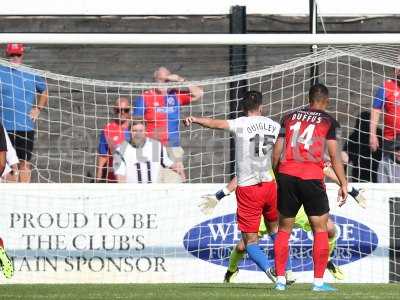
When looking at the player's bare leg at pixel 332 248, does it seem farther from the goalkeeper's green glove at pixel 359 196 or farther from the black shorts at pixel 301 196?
the black shorts at pixel 301 196

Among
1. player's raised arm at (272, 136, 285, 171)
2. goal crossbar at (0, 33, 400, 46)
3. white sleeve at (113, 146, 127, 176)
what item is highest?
goal crossbar at (0, 33, 400, 46)

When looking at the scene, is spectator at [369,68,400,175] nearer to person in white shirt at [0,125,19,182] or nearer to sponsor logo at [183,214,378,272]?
sponsor logo at [183,214,378,272]

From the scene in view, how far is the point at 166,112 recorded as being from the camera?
1556cm

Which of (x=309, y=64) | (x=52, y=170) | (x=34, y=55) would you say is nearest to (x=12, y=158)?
(x=52, y=170)

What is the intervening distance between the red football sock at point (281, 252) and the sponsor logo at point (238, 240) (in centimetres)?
306

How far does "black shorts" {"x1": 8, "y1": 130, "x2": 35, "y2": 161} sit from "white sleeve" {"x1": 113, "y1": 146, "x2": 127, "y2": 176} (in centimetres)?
107

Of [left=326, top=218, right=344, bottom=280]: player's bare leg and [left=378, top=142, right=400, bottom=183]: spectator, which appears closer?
[left=326, top=218, right=344, bottom=280]: player's bare leg

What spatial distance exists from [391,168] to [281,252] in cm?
393

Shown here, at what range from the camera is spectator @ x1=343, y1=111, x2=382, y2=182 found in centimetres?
1544

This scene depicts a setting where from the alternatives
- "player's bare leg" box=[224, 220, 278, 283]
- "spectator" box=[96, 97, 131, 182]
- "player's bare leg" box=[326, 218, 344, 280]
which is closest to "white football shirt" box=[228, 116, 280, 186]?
"player's bare leg" box=[224, 220, 278, 283]

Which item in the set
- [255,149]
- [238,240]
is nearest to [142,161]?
[238,240]

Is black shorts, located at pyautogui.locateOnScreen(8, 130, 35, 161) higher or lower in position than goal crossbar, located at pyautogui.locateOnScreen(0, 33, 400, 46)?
lower

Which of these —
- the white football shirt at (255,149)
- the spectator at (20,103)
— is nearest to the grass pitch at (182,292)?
the white football shirt at (255,149)

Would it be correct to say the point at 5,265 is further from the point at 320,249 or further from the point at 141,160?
the point at 320,249
